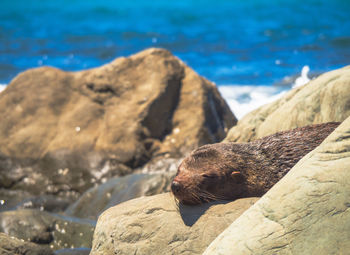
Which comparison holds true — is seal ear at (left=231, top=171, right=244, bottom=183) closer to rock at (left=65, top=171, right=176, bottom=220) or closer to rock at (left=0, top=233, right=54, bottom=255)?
rock at (left=0, top=233, right=54, bottom=255)

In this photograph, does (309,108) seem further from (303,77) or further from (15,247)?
(303,77)

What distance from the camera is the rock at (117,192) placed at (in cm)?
784

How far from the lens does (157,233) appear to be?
14.2 feet

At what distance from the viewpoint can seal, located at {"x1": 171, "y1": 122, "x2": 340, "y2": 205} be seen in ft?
15.8

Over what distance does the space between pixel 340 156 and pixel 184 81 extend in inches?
298

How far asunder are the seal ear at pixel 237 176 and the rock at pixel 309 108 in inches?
63.3

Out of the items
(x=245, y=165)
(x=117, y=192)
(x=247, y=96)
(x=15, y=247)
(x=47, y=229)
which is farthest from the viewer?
(x=247, y=96)

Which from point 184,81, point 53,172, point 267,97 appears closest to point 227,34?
point 267,97

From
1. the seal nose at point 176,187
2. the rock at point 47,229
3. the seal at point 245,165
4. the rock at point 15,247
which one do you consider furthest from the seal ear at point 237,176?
the rock at point 47,229

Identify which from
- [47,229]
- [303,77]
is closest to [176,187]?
[47,229]

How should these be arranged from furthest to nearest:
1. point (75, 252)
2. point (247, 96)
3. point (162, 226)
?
point (247, 96) < point (75, 252) < point (162, 226)

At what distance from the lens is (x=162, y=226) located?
438cm

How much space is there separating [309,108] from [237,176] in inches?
74.3

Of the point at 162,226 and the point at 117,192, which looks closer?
the point at 162,226
